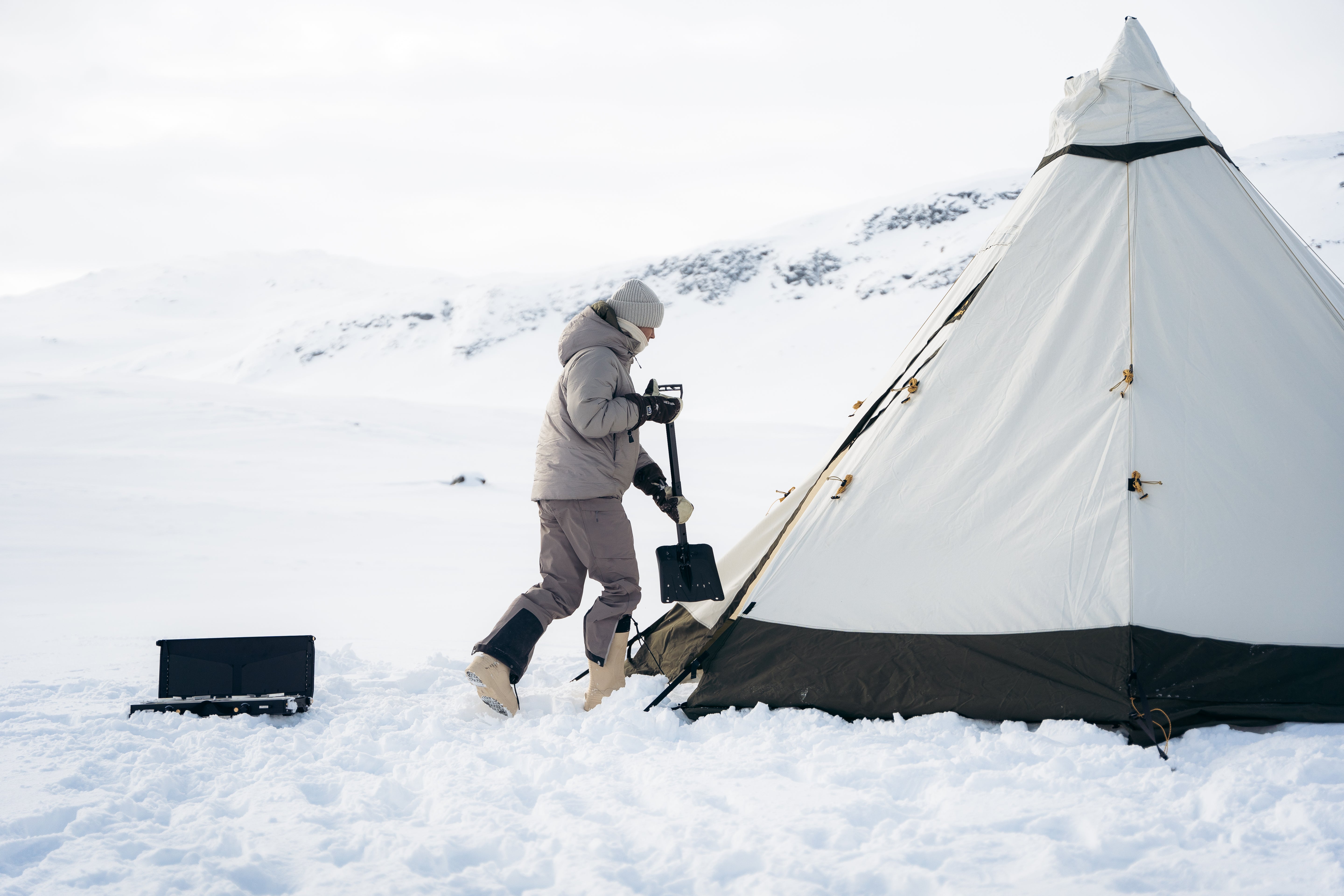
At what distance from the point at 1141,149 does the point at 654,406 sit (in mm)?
2249

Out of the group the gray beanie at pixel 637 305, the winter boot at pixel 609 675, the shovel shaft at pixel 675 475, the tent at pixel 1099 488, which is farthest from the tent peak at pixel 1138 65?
the winter boot at pixel 609 675

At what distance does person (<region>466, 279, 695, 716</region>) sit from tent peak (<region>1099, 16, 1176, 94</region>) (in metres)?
2.17

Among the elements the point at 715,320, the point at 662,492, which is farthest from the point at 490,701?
the point at 715,320

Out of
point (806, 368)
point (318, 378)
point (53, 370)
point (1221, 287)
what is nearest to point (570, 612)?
point (1221, 287)

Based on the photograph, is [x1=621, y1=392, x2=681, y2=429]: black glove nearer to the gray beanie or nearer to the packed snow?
the gray beanie

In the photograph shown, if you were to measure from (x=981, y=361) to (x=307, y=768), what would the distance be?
2837mm

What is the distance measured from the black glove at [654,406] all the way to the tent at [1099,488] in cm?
69

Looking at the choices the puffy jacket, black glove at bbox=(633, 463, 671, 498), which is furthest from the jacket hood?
black glove at bbox=(633, 463, 671, 498)

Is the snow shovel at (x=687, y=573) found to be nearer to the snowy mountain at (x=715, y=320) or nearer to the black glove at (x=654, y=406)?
the black glove at (x=654, y=406)

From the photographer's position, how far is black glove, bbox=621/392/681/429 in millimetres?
3516

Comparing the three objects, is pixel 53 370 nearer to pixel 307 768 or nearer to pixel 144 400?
pixel 144 400

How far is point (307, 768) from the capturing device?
281 cm

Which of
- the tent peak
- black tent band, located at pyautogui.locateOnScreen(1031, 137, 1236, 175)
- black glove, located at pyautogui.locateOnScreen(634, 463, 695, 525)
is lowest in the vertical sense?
black glove, located at pyautogui.locateOnScreen(634, 463, 695, 525)

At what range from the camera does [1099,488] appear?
3.19 meters
